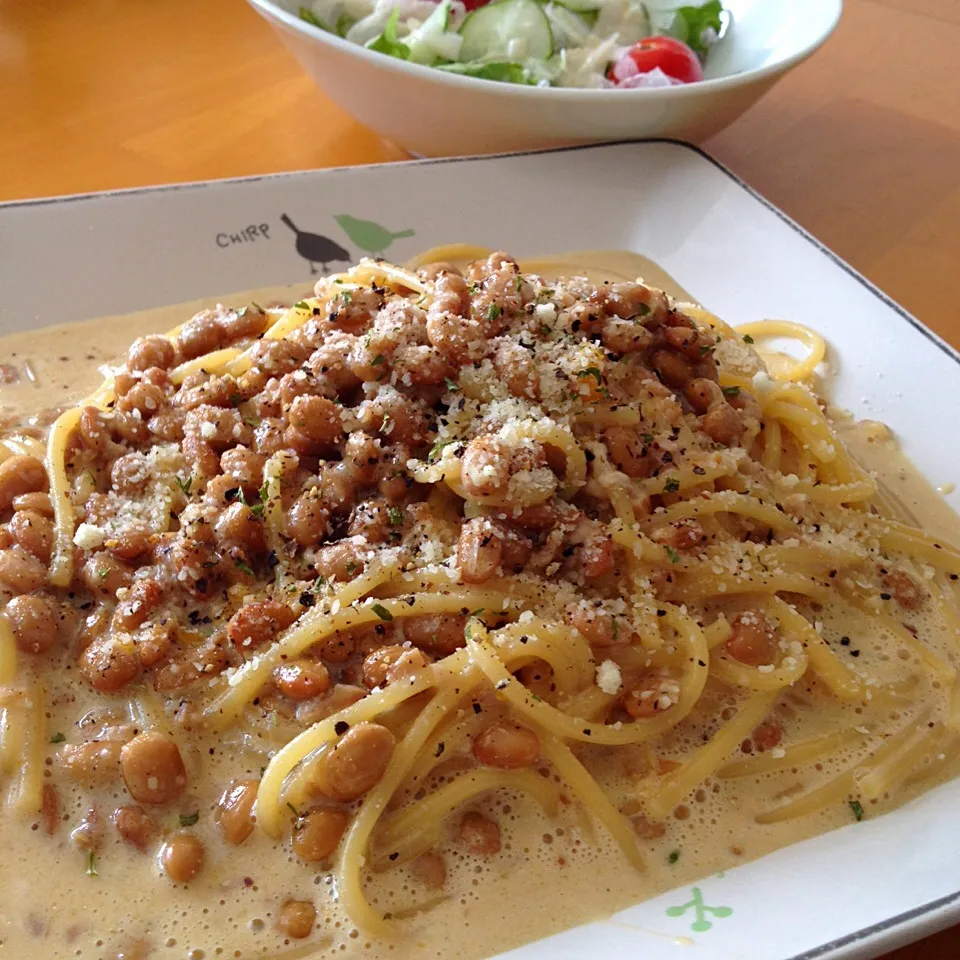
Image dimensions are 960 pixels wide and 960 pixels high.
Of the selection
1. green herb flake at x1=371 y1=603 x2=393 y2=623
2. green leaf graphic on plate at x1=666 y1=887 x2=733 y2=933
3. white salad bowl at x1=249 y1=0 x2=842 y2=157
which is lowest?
green leaf graphic on plate at x1=666 y1=887 x2=733 y2=933

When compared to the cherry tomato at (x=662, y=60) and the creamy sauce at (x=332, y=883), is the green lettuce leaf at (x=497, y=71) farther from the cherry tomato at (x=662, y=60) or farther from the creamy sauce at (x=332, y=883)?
the creamy sauce at (x=332, y=883)

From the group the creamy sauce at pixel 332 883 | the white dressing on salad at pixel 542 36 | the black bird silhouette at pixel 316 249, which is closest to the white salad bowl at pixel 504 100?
the white dressing on salad at pixel 542 36

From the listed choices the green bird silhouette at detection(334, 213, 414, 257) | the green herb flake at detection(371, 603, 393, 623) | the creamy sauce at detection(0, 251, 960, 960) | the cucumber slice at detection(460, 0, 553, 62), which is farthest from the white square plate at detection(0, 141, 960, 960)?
the green herb flake at detection(371, 603, 393, 623)

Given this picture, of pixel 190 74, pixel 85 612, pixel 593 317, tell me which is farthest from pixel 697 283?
pixel 190 74

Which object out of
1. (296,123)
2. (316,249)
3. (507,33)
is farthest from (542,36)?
(316,249)

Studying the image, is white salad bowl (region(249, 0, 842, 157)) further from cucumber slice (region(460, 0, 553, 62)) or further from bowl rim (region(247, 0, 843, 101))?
cucumber slice (region(460, 0, 553, 62))

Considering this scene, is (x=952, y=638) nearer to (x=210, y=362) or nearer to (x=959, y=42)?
(x=210, y=362)
